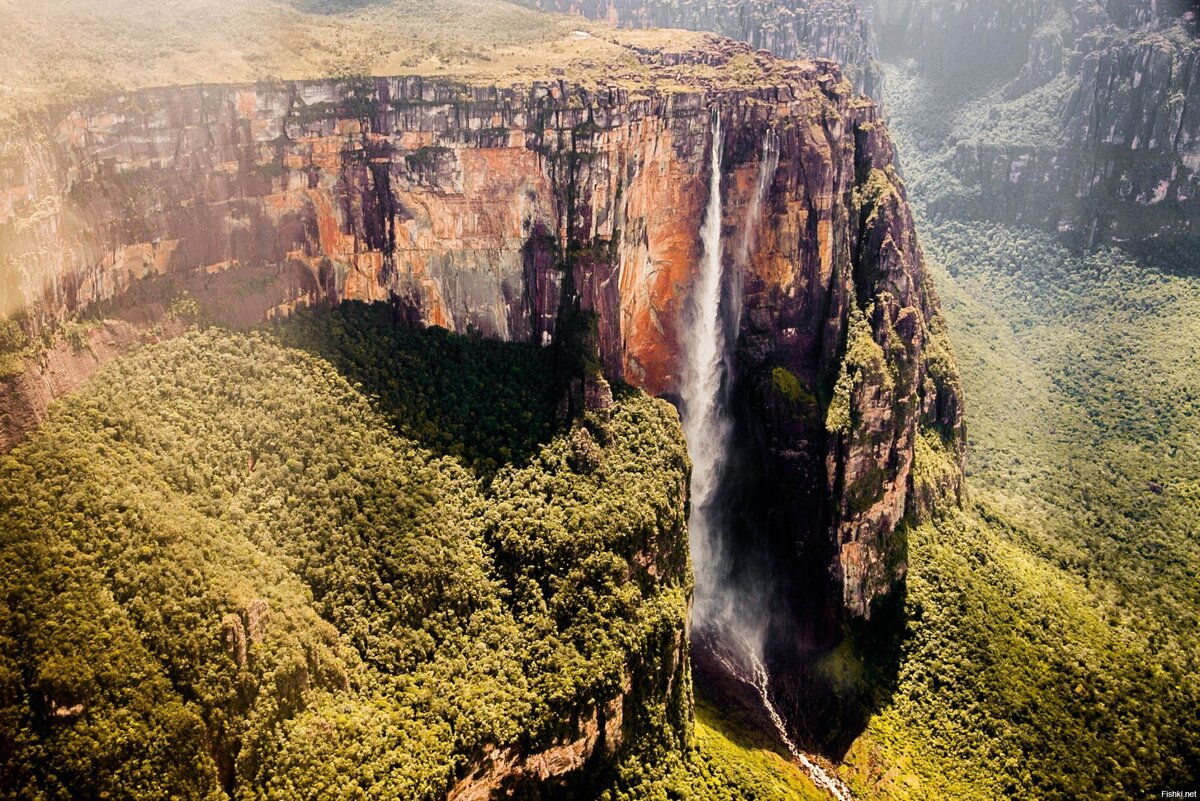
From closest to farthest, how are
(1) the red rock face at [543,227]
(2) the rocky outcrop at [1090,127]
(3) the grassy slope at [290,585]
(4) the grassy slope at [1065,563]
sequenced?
(3) the grassy slope at [290,585] < (1) the red rock face at [543,227] < (4) the grassy slope at [1065,563] < (2) the rocky outcrop at [1090,127]

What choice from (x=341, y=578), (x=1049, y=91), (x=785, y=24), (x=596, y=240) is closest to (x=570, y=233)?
(x=596, y=240)

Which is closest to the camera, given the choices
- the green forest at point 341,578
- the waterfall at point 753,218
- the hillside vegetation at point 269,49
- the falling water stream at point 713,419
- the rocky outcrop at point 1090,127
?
the green forest at point 341,578

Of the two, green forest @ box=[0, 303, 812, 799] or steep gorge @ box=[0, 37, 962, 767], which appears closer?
green forest @ box=[0, 303, 812, 799]

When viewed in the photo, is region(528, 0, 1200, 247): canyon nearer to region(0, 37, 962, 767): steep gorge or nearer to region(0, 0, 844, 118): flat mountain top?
region(0, 0, 844, 118): flat mountain top

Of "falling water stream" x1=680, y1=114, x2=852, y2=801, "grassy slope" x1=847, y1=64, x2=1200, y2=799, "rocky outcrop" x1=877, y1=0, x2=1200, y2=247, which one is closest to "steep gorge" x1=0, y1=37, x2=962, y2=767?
"falling water stream" x1=680, y1=114, x2=852, y2=801

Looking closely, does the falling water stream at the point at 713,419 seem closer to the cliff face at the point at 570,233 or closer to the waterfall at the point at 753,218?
the waterfall at the point at 753,218

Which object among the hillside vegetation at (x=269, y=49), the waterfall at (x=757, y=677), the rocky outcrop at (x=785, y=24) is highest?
the rocky outcrop at (x=785, y=24)

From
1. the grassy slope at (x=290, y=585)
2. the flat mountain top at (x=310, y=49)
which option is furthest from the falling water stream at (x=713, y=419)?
the grassy slope at (x=290, y=585)

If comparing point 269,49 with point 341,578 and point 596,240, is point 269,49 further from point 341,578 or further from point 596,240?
point 341,578
